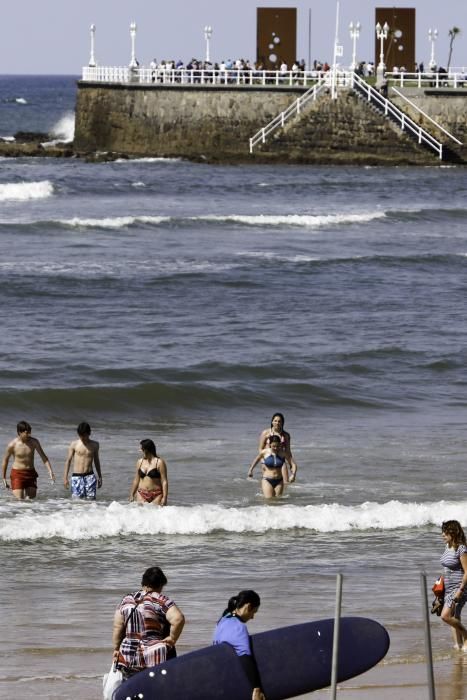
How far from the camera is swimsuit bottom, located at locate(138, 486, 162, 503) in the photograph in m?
12.7

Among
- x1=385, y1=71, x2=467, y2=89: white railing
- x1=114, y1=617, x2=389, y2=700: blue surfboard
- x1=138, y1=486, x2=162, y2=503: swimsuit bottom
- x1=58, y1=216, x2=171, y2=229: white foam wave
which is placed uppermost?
x1=385, y1=71, x2=467, y2=89: white railing

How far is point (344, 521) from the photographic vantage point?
12961 millimetres

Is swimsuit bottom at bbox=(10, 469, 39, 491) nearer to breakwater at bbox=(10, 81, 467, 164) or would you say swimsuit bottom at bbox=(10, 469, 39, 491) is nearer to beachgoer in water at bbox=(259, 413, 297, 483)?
beachgoer in water at bbox=(259, 413, 297, 483)

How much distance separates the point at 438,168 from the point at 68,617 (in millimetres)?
46961

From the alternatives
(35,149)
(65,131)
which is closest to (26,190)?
(35,149)

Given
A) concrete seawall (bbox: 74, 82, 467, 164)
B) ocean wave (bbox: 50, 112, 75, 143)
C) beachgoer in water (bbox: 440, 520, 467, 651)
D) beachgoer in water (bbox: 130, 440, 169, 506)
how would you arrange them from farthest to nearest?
ocean wave (bbox: 50, 112, 75, 143) → concrete seawall (bbox: 74, 82, 467, 164) → beachgoer in water (bbox: 130, 440, 169, 506) → beachgoer in water (bbox: 440, 520, 467, 651)

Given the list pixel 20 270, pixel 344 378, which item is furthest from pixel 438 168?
pixel 344 378

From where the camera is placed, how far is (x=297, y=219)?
133 feet

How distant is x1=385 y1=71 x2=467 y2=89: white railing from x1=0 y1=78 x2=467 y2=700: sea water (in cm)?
1501

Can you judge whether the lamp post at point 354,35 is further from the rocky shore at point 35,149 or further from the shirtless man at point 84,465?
the shirtless man at point 84,465

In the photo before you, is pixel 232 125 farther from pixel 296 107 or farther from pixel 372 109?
pixel 372 109

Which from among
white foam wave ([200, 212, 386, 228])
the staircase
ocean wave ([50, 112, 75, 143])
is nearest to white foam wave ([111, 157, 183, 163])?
the staircase

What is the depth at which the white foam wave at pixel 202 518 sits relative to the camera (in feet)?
41.2

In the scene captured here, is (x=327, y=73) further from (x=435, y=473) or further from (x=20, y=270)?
(x=435, y=473)
